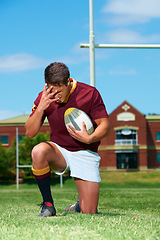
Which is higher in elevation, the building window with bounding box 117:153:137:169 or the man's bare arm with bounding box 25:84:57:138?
the man's bare arm with bounding box 25:84:57:138

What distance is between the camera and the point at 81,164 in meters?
4.96

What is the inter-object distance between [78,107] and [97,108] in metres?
0.25

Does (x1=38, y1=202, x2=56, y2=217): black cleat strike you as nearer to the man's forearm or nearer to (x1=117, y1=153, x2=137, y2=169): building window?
the man's forearm

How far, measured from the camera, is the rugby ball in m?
4.91

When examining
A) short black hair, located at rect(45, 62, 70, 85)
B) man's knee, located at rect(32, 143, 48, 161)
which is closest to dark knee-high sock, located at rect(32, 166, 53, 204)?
man's knee, located at rect(32, 143, 48, 161)

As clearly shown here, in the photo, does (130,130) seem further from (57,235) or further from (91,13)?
(57,235)

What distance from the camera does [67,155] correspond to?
196 inches

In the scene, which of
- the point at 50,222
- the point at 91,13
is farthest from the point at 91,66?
A: the point at 50,222

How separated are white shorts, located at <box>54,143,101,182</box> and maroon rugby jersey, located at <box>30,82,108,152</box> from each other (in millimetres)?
84

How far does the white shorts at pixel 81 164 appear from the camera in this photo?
194 inches

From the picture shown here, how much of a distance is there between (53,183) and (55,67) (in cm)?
4235

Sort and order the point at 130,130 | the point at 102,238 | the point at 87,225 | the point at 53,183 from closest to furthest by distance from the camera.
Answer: the point at 102,238, the point at 87,225, the point at 53,183, the point at 130,130

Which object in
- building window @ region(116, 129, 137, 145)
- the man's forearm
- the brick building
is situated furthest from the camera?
building window @ region(116, 129, 137, 145)

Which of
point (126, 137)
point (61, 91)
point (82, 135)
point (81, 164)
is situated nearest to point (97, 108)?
point (82, 135)
